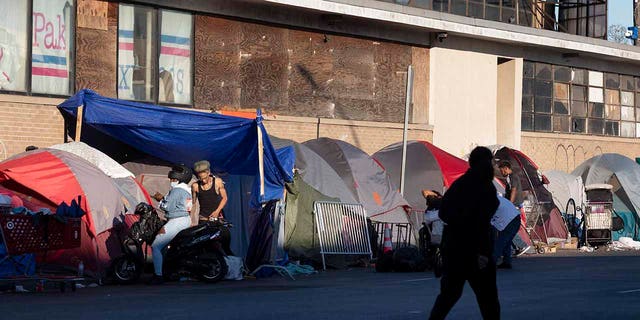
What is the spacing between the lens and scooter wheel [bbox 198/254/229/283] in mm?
17719

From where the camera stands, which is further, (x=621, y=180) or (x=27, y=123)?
(x=621, y=180)

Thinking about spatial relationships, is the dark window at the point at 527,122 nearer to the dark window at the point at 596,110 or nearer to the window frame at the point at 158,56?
the dark window at the point at 596,110

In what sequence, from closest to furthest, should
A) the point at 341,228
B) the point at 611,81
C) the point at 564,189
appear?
the point at 341,228, the point at 564,189, the point at 611,81

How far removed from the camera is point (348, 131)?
29.0 metres

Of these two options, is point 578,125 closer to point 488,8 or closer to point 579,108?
point 579,108

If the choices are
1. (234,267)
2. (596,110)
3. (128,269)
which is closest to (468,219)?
(128,269)

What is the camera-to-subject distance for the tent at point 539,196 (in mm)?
29344

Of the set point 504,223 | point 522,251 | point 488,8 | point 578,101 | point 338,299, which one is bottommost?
point 522,251

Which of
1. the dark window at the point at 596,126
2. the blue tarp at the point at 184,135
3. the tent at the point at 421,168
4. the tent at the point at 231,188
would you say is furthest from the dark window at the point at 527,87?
the tent at the point at 231,188

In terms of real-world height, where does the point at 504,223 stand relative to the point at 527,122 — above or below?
below

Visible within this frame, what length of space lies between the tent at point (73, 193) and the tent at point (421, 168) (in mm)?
9513

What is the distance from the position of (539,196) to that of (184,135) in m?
11.9

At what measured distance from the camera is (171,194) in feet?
57.7

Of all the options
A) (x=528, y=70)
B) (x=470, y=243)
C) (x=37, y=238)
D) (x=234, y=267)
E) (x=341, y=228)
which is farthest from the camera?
(x=528, y=70)
